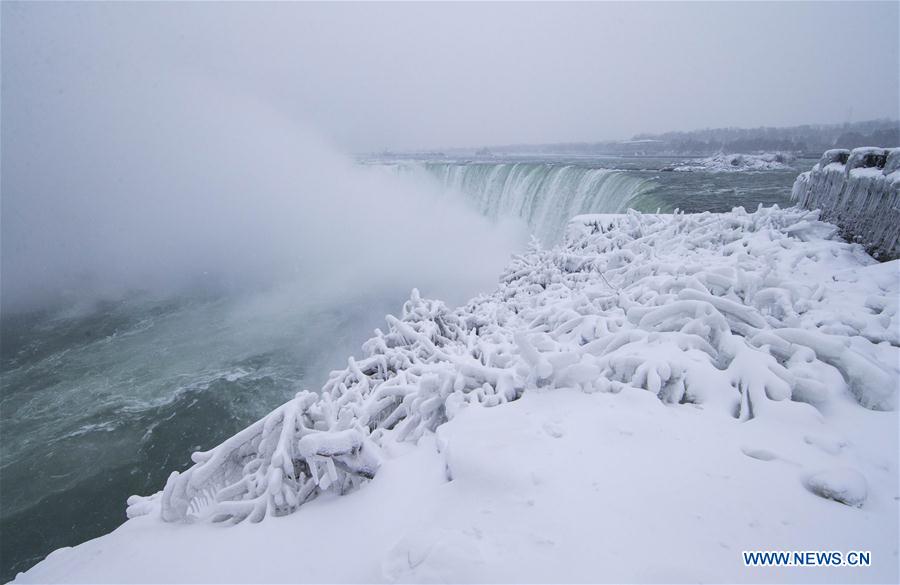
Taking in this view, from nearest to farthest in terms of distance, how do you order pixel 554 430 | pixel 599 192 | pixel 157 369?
pixel 554 430
pixel 157 369
pixel 599 192

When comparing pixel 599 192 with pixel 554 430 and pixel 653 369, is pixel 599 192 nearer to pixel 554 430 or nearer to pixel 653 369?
pixel 653 369

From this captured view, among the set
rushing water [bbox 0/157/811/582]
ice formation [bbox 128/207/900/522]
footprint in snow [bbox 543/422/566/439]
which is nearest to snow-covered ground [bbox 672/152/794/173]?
rushing water [bbox 0/157/811/582]

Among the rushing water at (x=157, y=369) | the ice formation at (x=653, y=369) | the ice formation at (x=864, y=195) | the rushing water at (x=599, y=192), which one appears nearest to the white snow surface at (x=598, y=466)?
the ice formation at (x=653, y=369)

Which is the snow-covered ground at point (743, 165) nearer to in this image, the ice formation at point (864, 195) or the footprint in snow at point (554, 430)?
the ice formation at point (864, 195)

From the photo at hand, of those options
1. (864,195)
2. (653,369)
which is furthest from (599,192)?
(653,369)

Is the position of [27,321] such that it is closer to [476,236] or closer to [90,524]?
[90,524]

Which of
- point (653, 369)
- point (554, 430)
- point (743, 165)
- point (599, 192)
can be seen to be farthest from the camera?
point (743, 165)

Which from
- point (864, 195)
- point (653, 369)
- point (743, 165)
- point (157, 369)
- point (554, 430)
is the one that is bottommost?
point (157, 369)

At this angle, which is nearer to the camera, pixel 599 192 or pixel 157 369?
pixel 157 369
